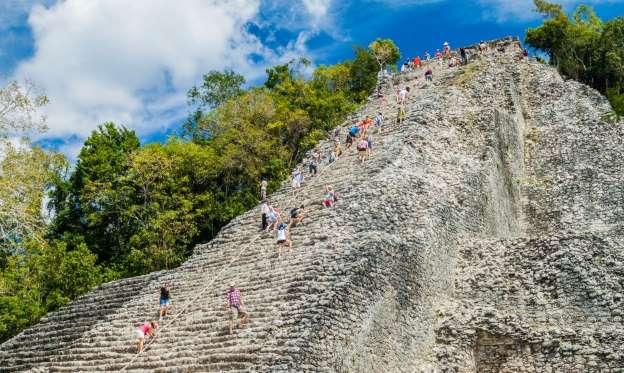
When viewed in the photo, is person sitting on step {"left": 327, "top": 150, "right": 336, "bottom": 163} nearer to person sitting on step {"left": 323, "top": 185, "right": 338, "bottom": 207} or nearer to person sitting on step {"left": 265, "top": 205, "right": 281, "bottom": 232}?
person sitting on step {"left": 323, "top": 185, "right": 338, "bottom": 207}

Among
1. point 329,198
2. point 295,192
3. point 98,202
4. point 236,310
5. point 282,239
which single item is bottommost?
point 236,310

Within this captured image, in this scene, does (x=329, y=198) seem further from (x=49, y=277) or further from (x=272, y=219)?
(x=49, y=277)

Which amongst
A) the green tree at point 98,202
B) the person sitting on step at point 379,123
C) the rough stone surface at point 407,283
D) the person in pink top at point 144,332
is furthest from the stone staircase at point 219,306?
the green tree at point 98,202

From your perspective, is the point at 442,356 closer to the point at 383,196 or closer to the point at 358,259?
the point at 358,259

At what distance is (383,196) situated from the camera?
15977 millimetres

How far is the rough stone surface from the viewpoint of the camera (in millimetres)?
11867

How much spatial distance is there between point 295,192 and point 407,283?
20.6 ft

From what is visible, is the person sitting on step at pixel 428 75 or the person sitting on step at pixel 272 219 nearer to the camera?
the person sitting on step at pixel 272 219

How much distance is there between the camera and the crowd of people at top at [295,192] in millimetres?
12906

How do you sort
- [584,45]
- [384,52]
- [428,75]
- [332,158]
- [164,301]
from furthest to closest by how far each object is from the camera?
[384,52]
[584,45]
[428,75]
[332,158]
[164,301]

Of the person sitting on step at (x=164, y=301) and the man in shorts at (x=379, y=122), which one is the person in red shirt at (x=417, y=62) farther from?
the person sitting on step at (x=164, y=301)

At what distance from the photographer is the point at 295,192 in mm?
18859

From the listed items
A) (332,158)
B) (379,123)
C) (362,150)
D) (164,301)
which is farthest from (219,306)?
(379,123)

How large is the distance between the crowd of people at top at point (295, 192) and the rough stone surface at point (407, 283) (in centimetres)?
27
